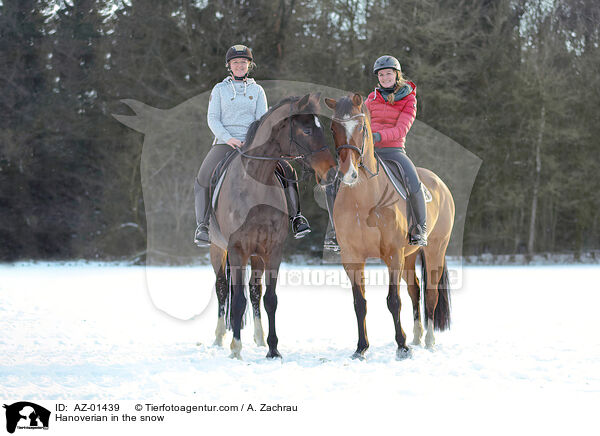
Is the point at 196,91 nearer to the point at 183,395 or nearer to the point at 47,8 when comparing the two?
the point at 47,8

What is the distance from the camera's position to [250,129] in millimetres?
6258

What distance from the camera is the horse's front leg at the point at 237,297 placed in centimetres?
614

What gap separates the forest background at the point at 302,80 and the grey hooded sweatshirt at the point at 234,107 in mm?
10180

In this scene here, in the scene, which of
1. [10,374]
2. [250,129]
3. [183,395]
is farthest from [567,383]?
[10,374]

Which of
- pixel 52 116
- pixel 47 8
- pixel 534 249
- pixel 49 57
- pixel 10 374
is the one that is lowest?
pixel 10 374

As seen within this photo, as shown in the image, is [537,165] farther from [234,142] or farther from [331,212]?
[234,142]

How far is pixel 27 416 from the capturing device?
4059mm

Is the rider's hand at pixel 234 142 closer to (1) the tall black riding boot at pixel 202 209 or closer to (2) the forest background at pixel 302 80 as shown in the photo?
(1) the tall black riding boot at pixel 202 209

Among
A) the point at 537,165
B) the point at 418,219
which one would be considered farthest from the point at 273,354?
the point at 537,165

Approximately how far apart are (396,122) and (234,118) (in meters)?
1.80

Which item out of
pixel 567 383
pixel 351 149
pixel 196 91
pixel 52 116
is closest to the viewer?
pixel 567 383

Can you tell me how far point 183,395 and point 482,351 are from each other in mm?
3443
